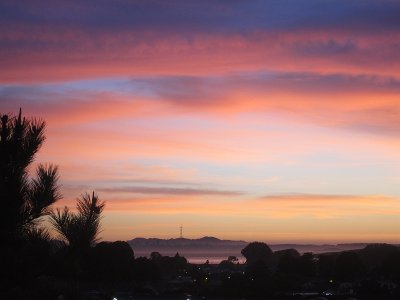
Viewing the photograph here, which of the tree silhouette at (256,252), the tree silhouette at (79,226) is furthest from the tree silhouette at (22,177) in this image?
the tree silhouette at (256,252)

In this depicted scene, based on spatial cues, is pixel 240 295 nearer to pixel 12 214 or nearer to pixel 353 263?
pixel 353 263

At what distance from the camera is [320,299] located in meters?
46.9

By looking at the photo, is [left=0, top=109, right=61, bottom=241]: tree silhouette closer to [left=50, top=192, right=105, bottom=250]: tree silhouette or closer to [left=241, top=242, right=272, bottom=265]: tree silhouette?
[left=50, top=192, right=105, bottom=250]: tree silhouette

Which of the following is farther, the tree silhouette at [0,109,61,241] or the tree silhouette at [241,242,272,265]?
the tree silhouette at [241,242,272,265]

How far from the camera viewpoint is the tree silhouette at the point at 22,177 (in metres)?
8.88

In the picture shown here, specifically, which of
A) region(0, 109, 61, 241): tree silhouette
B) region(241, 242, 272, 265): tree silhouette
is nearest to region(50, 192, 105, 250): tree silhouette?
region(0, 109, 61, 241): tree silhouette

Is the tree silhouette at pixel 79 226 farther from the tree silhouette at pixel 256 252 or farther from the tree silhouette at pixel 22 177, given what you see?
the tree silhouette at pixel 256 252

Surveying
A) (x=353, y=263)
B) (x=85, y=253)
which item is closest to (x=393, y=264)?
(x=353, y=263)

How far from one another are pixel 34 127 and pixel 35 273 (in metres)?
1.99

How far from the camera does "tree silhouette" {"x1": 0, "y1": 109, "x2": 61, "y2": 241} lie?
888 centimetres

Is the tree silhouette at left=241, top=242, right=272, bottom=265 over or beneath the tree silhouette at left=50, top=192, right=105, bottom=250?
over

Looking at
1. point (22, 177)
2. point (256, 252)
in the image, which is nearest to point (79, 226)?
point (22, 177)

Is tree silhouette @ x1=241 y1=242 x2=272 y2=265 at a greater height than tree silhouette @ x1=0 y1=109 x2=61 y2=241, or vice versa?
Result: tree silhouette @ x1=241 y1=242 x2=272 y2=265

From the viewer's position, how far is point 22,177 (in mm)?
9047
